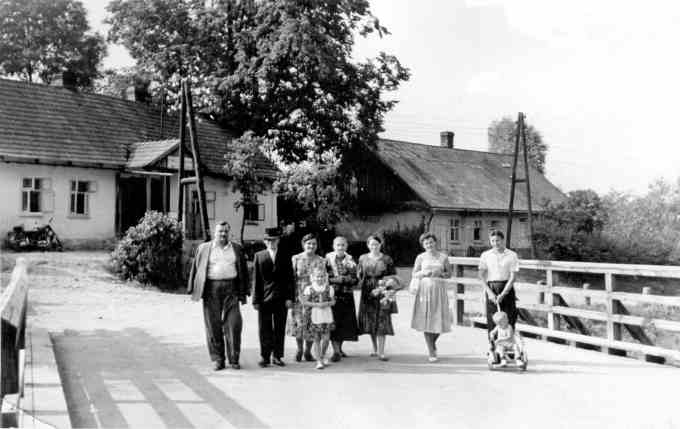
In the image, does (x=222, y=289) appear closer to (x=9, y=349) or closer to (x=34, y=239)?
(x=9, y=349)

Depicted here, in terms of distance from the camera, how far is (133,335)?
10.8 m

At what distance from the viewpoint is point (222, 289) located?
857 cm

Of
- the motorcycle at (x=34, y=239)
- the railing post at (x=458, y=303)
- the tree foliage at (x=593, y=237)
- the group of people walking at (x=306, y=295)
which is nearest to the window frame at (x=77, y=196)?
the motorcycle at (x=34, y=239)

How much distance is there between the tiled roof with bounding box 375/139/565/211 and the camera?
1449 inches

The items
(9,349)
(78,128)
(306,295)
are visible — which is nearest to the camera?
(9,349)

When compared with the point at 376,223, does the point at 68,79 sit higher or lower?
higher

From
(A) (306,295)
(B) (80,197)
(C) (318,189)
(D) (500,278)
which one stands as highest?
(C) (318,189)

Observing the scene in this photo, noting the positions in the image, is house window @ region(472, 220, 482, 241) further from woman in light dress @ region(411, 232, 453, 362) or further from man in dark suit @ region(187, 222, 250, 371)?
man in dark suit @ region(187, 222, 250, 371)

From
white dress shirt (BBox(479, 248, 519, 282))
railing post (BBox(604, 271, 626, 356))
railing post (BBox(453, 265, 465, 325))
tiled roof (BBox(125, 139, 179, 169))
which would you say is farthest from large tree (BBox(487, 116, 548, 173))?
white dress shirt (BBox(479, 248, 519, 282))

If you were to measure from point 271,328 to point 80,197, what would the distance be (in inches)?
707

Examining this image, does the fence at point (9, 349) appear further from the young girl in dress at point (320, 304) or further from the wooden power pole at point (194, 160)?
the wooden power pole at point (194, 160)

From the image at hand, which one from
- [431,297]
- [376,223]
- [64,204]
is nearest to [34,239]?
[64,204]

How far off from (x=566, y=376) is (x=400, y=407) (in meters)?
2.62

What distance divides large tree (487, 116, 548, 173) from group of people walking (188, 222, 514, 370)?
2113 inches
